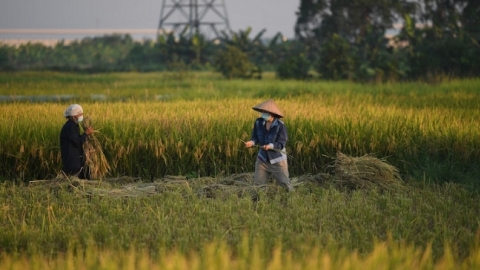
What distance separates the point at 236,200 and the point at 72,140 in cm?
189

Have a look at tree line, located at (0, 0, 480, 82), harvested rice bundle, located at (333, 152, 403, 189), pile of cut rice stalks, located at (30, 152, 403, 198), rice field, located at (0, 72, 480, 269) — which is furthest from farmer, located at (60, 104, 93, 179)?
tree line, located at (0, 0, 480, 82)

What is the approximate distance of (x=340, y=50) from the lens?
2592 centimetres

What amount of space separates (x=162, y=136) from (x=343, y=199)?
2.77 m

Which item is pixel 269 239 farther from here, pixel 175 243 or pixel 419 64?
pixel 419 64

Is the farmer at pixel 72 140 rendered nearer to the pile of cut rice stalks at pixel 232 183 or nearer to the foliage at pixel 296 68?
the pile of cut rice stalks at pixel 232 183

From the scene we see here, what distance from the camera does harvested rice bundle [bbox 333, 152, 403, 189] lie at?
7.46 m

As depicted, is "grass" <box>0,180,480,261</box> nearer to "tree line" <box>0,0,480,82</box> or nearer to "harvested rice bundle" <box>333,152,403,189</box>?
"harvested rice bundle" <box>333,152,403,189</box>

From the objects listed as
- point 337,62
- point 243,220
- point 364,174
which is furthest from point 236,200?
point 337,62

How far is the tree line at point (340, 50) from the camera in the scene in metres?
24.8

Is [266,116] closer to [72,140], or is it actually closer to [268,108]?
[268,108]

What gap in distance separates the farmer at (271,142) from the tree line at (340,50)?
1586 cm

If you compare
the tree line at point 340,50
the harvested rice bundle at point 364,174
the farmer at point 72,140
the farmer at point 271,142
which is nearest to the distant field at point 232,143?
the harvested rice bundle at point 364,174

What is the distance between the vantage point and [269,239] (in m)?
5.35

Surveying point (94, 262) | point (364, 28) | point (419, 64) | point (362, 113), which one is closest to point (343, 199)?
point (94, 262)
